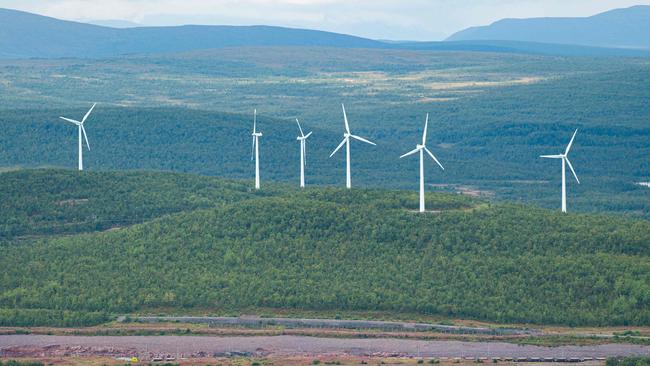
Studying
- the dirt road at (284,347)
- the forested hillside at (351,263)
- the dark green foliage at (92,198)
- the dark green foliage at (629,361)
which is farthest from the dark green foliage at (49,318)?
the dark green foliage at (629,361)

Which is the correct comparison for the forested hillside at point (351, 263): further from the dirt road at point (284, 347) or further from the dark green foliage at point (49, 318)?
the dirt road at point (284, 347)

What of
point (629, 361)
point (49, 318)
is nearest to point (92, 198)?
point (49, 318)

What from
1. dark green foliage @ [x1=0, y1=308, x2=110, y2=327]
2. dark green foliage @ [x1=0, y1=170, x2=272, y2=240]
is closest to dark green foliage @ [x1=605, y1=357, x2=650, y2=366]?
dark green foliage @ [x1=0, y1=308, x2=110, y2=327]

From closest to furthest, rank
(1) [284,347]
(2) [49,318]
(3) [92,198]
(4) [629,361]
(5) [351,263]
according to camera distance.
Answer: (4) [629,361], (1) [284,347], (2) [49,318], (5) [351,263], (3) [92,198]

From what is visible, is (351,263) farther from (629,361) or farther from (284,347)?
(629,361)

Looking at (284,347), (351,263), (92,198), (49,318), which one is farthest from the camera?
(92,198)

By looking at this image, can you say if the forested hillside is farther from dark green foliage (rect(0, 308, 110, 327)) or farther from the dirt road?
the dirt road
